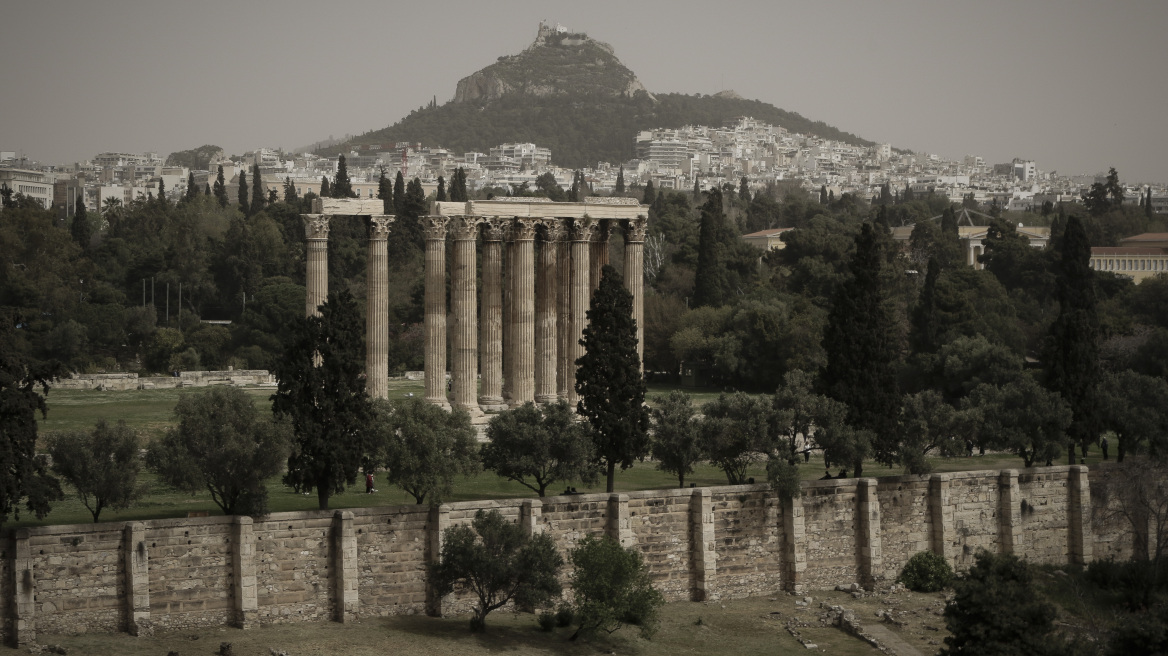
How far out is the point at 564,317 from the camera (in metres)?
60.0

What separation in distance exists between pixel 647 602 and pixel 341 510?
7863 mm

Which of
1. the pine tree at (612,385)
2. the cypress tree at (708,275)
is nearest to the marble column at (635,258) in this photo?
the pine tree at (612,385)

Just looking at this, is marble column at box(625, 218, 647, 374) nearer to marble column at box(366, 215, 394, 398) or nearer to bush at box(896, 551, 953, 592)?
marble column at box(366, 215, 394, 398)

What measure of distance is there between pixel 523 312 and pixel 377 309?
5285mm

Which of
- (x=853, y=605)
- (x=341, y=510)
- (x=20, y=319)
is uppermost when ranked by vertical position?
(x=20, y=319)

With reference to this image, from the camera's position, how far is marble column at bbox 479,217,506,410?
191ft

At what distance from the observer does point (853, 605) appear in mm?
46094

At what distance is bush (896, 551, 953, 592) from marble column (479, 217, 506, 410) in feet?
53.1

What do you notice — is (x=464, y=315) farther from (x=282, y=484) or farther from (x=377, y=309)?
(x=282, y=484)

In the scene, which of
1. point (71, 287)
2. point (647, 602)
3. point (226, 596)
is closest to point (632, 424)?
point (647, 602)

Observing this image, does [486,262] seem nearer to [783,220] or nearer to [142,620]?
[142,620]

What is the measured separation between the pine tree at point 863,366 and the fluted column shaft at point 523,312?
1197cm

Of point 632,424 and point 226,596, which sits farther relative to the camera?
point 632,424

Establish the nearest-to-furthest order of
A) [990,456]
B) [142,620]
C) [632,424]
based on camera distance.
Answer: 1. [142,620]
2. [632,424]
3. [990,456]
